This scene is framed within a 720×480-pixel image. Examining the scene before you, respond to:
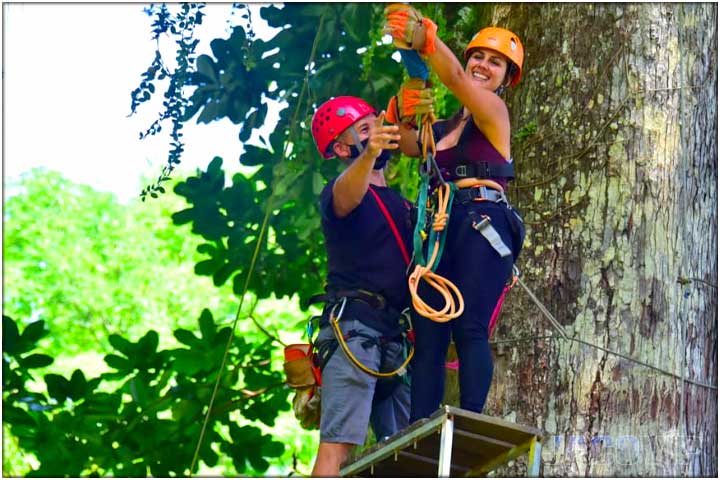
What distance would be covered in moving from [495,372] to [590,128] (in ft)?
3.21

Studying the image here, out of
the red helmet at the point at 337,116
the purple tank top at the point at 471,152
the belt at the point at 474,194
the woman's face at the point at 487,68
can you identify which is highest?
the woman's face at the point at 487,68

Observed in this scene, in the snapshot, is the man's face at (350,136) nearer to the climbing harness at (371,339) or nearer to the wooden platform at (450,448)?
the climbing harness at (371,339)

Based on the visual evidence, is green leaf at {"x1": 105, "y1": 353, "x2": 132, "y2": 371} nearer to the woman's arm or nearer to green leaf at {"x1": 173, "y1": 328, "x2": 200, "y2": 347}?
green leaf at {"x1": 173, "y1": 328, "x2": 200, "y2": 347}

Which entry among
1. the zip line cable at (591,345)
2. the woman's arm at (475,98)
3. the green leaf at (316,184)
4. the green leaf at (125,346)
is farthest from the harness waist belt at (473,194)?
the green leaf at (125,346)

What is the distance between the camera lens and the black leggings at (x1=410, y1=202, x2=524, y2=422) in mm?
3773

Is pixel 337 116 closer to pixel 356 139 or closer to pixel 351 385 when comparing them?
pixel 356 139

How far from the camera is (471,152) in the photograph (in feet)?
13.1

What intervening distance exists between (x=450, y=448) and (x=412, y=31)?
1241mm

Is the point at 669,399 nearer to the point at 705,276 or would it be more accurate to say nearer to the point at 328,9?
the point at 705,276

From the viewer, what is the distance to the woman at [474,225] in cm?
379

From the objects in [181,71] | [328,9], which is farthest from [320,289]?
[181,71]

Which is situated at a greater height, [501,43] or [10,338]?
[501,43]

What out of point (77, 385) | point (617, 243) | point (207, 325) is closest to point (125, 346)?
point (77, 385)

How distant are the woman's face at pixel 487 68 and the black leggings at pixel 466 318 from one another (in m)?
0.41
